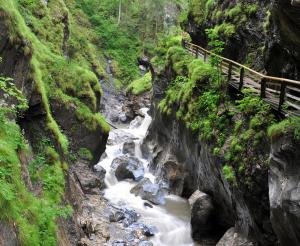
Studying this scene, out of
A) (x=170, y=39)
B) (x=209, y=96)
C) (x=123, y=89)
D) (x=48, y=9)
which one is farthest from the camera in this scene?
(x=123, y=89)

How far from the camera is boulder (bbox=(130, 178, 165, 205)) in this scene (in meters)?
20.9

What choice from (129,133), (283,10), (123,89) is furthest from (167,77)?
(123,89)

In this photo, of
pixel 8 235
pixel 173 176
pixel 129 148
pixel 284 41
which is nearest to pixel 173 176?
pixel 173 176

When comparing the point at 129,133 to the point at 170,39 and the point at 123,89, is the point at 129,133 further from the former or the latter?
the point at 123,89

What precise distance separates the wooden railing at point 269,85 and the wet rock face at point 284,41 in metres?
0.57

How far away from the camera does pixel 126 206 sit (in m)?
20.1

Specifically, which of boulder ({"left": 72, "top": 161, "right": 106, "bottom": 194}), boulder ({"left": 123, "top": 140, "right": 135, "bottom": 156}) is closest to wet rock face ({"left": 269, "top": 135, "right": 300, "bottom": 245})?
boulder ({"left": 72, "top": 161, "right": 106, "bottom": 194})

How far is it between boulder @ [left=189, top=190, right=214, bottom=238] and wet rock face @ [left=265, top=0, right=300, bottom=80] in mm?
6472

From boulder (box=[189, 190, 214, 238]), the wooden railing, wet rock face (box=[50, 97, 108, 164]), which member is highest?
the wooden railing

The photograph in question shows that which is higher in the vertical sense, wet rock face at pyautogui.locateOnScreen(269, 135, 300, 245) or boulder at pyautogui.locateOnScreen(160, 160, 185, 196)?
wet rock face at pyautogui.locateOnScreen(269, 135, 300, 245)

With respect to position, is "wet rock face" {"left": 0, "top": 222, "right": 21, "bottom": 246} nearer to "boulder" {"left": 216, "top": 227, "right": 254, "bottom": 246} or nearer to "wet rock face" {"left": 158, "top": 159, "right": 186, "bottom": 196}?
"boulder" {"left": 216, "top": 227, "right": 254, "bottom": 246}

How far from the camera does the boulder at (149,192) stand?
824 inches

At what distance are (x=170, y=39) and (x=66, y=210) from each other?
22303 mm

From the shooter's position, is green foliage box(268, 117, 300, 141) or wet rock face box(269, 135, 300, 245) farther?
green foliage box(268, 117, 300, 141)
